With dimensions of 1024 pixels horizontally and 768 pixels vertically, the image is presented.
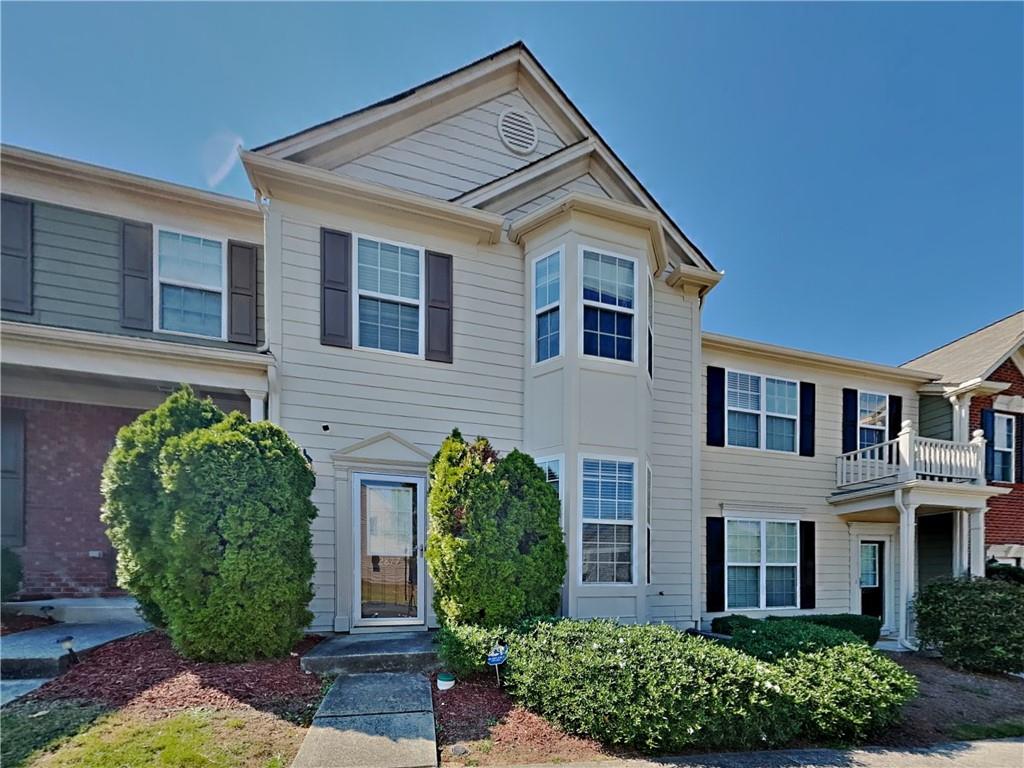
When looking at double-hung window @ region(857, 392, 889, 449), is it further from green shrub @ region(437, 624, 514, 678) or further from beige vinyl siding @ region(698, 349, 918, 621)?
green shrub @ region(437, 624, 514, 678)

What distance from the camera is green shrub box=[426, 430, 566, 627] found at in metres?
5.72

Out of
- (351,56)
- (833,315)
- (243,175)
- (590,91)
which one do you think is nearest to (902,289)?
(833,315)

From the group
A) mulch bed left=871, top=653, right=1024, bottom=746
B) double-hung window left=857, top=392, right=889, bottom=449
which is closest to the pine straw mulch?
mulch bed left=871, top=653, right=1024, bottom=746

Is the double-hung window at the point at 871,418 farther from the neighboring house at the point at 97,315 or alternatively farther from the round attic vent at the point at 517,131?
the neighboring house at the point at 97,315

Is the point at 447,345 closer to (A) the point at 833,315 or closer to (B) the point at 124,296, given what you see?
(B) the point at 124,296

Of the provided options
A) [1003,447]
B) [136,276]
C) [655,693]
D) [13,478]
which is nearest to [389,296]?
[136,276]

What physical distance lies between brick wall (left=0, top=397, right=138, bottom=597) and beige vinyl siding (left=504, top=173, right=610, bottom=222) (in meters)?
6.60

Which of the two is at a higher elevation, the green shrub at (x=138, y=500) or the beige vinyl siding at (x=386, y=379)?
the beige vinyl siding at (x=386, y=379)

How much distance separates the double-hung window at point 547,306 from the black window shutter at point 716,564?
4932mm

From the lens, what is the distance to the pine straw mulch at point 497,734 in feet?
13.8

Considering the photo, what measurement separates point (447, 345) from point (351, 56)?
5.08 m

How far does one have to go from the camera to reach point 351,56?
8.61 metres

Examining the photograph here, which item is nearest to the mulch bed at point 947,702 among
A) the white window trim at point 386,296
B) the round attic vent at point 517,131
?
the white window trim at point 386,296

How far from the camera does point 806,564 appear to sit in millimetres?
10688
